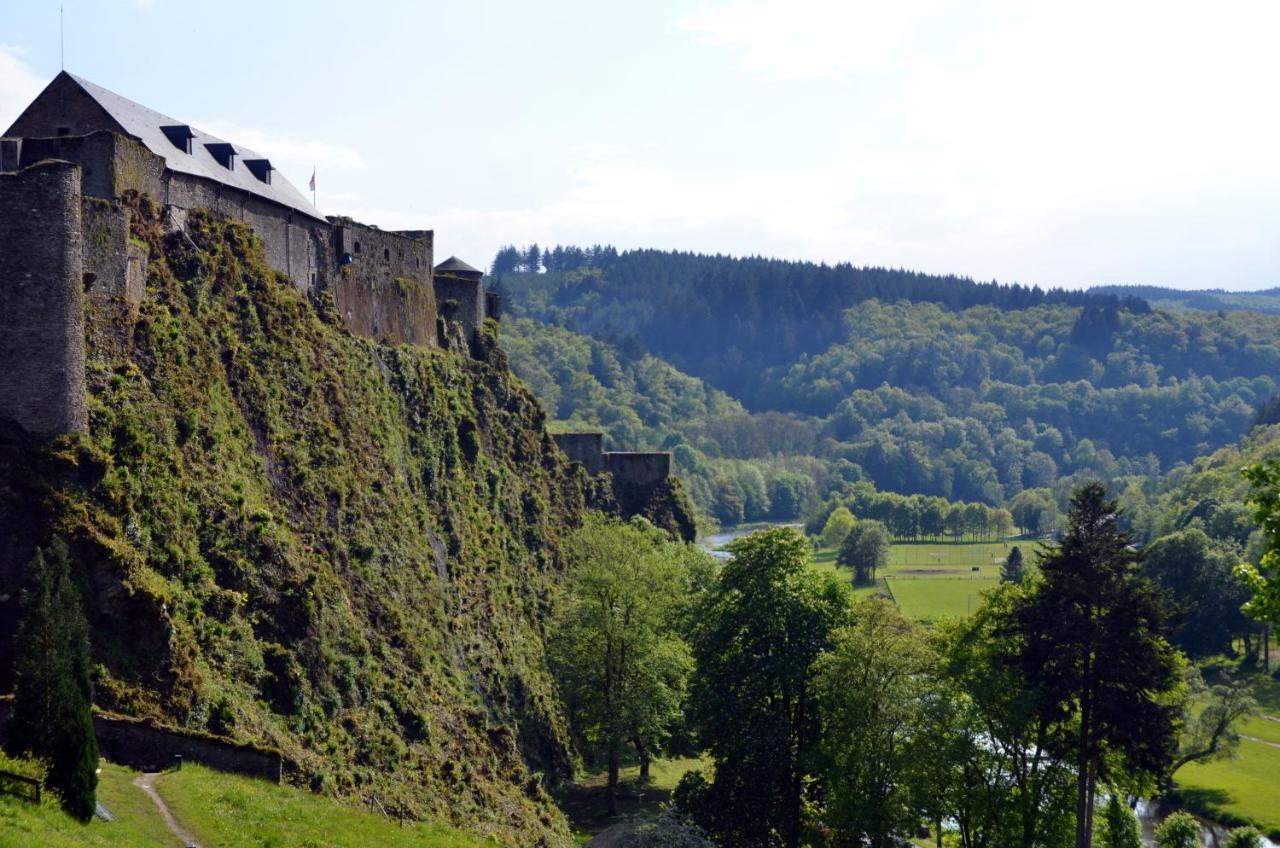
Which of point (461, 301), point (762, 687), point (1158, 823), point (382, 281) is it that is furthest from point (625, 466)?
point (762, 687)

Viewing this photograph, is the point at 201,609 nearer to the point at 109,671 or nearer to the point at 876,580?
the point at 109,671

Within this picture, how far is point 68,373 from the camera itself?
34.2 m

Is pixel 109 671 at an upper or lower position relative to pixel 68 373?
lower

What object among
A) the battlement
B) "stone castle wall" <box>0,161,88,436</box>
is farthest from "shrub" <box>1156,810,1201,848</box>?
"stone castle wall" <box>0,161,88,436</box>

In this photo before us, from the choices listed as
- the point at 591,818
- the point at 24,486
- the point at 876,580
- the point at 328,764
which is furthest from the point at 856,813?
the point at 876,580

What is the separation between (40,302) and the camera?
33.8m

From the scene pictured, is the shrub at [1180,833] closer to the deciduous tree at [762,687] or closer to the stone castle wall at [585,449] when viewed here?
the deciduous tree at [762,687]

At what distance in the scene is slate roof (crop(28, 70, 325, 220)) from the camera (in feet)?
156

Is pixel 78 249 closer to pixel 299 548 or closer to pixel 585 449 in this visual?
pixel 299 548

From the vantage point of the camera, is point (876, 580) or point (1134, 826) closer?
point (1134, 826)

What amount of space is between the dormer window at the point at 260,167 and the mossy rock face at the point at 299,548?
5.74 meters

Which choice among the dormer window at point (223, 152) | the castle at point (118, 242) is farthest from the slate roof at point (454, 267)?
the dormer window at point (223, 152)

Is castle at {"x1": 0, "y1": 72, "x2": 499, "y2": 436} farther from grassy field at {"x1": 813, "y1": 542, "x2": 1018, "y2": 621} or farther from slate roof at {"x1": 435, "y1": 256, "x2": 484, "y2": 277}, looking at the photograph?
grassy field at {"x1": 813, "y1": 542, "x2": 1018, "y2": 621}

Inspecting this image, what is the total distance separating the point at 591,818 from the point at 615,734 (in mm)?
3948
